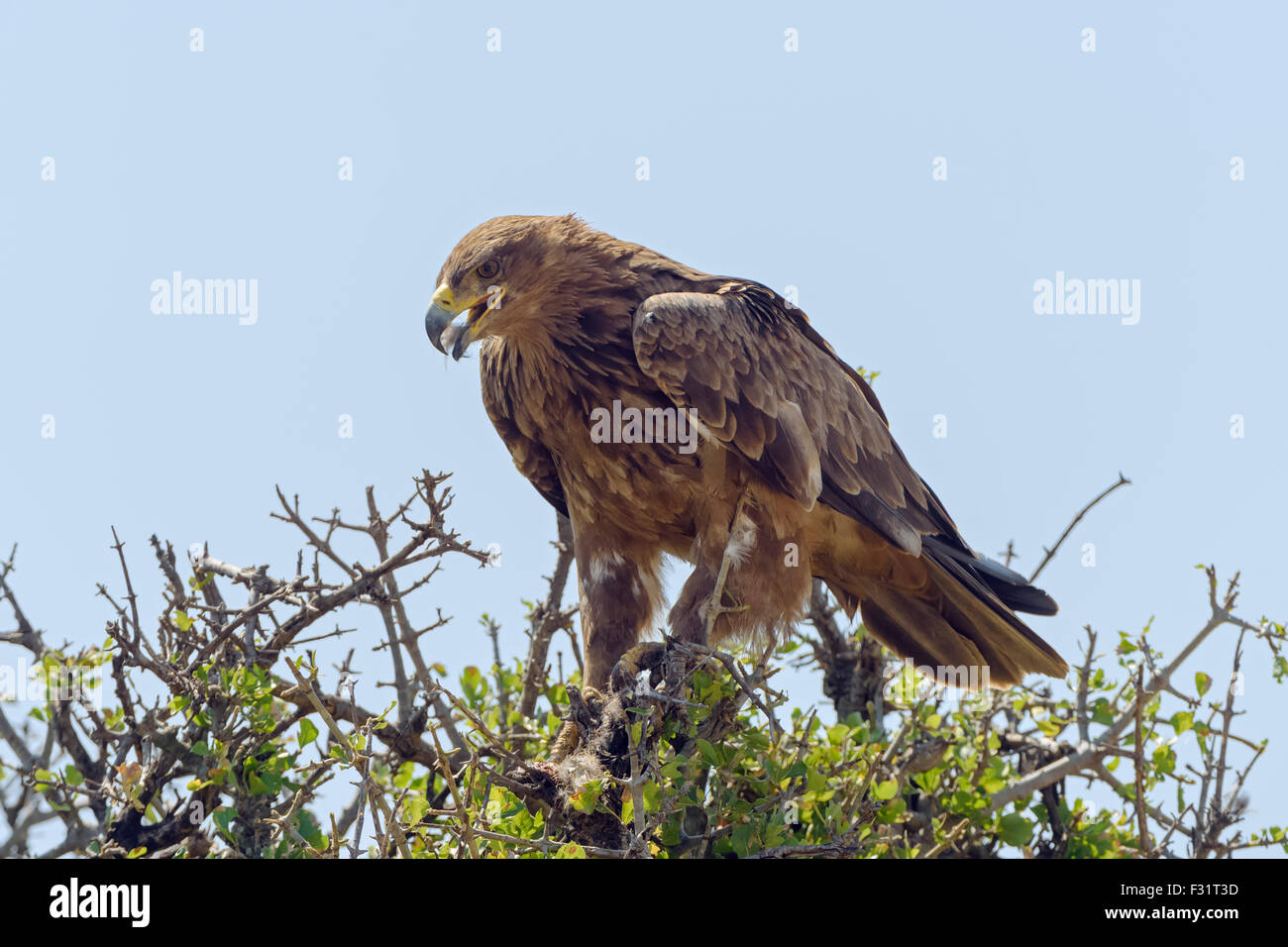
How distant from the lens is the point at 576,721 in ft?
14.8

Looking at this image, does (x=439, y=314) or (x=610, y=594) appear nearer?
(x=439, y=314)

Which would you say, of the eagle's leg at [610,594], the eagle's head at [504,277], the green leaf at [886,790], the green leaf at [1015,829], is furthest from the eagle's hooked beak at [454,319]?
the green leaf at [1015,829]

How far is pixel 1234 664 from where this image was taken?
14.9ft

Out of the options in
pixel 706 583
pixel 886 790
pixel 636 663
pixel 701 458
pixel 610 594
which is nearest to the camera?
pixel 886 790

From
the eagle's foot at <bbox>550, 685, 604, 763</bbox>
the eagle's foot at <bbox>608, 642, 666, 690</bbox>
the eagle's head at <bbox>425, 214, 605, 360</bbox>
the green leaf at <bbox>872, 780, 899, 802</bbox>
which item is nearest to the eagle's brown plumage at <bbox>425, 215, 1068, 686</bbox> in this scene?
the eagle's head at <bbox>425, 214, 605, 360</bbox>

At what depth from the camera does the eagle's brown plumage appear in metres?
5.20

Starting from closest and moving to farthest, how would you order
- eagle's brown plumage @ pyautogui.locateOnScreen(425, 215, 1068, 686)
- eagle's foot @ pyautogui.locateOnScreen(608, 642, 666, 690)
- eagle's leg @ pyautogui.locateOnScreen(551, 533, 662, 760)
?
eagle's foot @ pyautogui.locateOnScreen(608, 642, 666, 690), eagle's brown plumage @ pyautogui.locateOnScreen(425, 215, 1068, 686), eagle's leg @ pyautogui.locateOnScreen(551, 533, 662, 760)

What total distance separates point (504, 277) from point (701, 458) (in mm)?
1107

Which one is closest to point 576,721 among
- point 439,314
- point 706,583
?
point 706,583

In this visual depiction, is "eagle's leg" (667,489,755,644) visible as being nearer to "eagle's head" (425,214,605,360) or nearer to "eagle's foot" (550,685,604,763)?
"eagle's foot" (550,685,604,763)

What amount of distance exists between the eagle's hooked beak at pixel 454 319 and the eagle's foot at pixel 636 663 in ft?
4.38

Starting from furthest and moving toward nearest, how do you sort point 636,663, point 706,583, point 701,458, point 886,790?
point 701,458 → point 706,583 → point 636,663 → point 886,790

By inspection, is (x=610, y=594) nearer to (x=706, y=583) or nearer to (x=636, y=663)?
(x=706, y=583)
